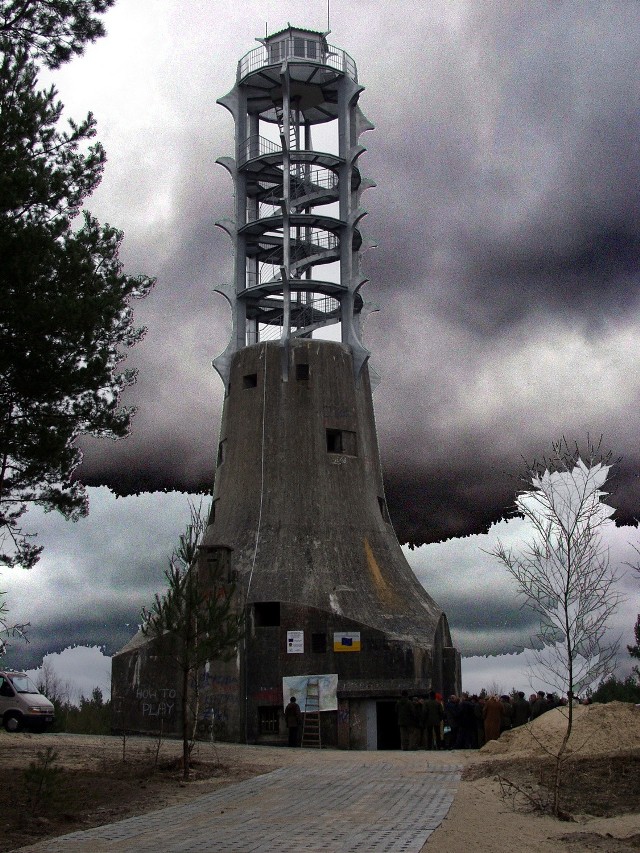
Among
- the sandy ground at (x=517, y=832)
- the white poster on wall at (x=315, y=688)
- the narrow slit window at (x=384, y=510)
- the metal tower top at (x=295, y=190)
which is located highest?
the metal tower top at (x=295, y=190)

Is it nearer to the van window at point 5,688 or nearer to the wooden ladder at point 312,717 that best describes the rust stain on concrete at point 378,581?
the wooden ladder at point 312,717

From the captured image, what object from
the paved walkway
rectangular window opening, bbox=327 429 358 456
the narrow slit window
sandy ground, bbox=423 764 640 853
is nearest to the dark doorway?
the narrow slit window

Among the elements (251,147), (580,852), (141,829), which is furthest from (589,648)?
(251,147)

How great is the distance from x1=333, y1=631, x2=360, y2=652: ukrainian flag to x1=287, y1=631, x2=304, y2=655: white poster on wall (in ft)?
3.67

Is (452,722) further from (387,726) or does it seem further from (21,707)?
(21,707)

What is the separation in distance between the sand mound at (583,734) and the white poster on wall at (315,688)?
8358 millimetres

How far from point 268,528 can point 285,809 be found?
2323cm

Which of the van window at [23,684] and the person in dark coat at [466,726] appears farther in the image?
the van window at [23,684]

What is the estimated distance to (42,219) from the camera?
1761 centimetres

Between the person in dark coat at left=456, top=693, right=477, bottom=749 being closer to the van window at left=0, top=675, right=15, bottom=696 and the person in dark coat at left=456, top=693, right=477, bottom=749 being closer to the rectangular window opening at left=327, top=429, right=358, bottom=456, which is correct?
the van window at left=0, top=675, right=15, bottom=696

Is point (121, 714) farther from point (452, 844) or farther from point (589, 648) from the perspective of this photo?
point (452, 844)

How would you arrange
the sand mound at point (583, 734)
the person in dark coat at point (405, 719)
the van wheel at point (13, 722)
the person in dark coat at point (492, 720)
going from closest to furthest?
the sand mound at point (583, 734) → the person in dark coat at point (492, 720) → the person in dark coat at point (405, 719) → the van wheel at point (13, 722)

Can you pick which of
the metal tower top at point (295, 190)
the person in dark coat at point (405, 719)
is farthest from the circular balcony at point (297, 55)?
the person in dark coat at point (405, 719)

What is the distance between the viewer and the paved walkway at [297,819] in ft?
44.3
